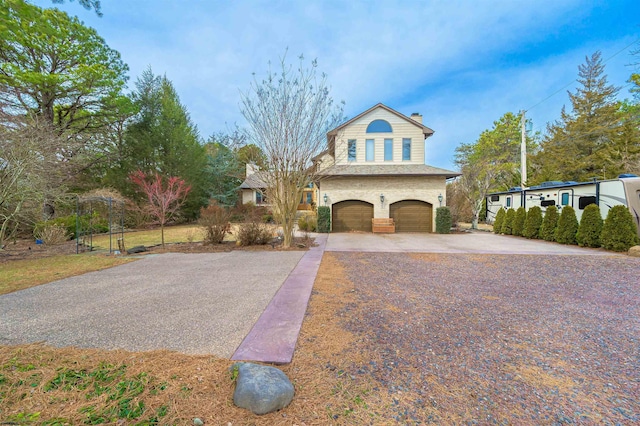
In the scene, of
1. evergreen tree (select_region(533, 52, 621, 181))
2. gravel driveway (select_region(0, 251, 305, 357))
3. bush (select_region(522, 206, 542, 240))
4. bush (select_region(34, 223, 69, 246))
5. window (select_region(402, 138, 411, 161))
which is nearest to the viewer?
gravel driveway (select_region(0, 251, 305, 357))

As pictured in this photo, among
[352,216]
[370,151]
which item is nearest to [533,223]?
[352,216]

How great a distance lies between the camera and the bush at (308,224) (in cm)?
1576

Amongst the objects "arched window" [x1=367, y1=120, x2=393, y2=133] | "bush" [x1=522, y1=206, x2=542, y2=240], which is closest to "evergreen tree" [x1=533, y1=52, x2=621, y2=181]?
"bush" [x1=522, y1=206, x2=542, y2=240]

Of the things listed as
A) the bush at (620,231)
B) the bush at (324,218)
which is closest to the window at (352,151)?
the bush at (324,218)

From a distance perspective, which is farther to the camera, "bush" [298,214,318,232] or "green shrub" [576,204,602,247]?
"bush" [298,214,318,232]

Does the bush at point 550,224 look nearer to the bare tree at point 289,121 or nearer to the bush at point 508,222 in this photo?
the bush at point 508,222

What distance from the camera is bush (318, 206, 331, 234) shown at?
15281 mm

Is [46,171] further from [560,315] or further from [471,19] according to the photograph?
[471,19]

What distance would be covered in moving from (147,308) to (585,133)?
95.9 feet

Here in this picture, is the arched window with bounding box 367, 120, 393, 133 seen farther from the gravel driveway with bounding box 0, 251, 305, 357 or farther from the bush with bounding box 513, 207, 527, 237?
the gravel driveway with bounding box 0, 251, 305, 357

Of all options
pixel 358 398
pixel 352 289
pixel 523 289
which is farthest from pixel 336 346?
pixel 523 289

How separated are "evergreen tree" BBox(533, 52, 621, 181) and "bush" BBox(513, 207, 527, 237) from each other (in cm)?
1108

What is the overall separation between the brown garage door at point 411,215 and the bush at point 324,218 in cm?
388

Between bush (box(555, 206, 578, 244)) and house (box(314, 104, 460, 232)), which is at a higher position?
house (box(314, 104, 460, 232))
